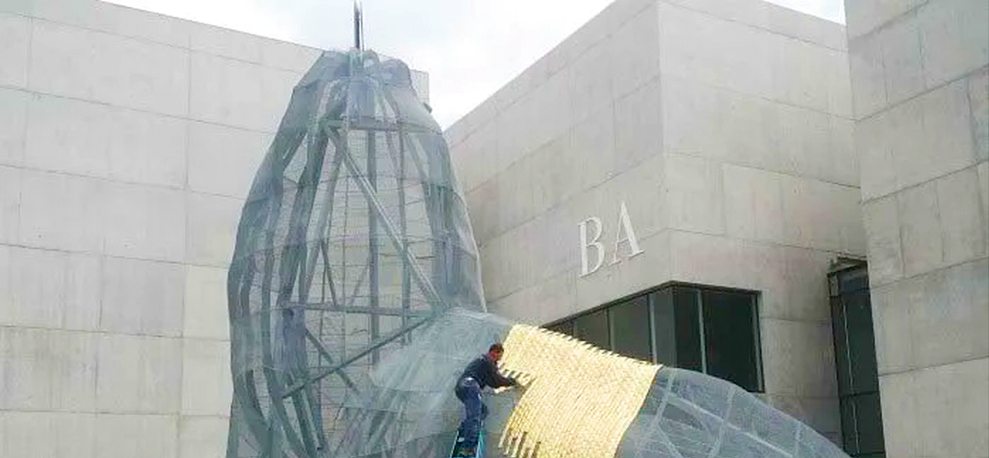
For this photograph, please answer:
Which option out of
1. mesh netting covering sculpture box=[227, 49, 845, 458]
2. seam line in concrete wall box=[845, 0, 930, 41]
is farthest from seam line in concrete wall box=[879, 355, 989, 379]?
mesh netting covering sculpture box=[227, 49, 845, 458]

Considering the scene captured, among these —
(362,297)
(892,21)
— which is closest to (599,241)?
(892,21)

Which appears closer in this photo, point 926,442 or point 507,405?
point 507,405

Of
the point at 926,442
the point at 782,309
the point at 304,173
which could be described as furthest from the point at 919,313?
the point at 304,173

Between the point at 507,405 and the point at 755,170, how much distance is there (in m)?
12.5

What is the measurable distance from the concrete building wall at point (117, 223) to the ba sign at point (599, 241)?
332 inches

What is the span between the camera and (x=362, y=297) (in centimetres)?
1836

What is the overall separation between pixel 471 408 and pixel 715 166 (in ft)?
40.9

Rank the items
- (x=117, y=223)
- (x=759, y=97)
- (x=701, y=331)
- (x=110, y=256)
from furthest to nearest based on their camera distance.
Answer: (x=117, y=223)
(x=110, y=256)
(x=759, y=97)
(x=701, y=331)

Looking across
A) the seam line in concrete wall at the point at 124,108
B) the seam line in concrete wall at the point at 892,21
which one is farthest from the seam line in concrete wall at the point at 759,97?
the seam line in concrete wall at the point at 124,108

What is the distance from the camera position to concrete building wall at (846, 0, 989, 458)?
66.7 feet

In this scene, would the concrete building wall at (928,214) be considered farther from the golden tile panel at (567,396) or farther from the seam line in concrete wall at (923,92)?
the golden tile panel at (567,396)

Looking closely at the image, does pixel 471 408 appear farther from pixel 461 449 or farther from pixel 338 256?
pixel 338 256

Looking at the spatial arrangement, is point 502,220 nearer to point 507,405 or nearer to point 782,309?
point 782,309

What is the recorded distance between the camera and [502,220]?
32.1 m
